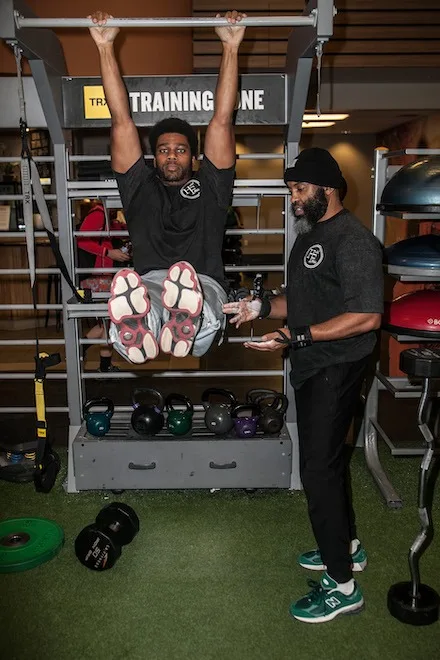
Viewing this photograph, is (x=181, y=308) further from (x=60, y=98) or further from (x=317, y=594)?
(x=60, y=98)

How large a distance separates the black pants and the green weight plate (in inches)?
50.8

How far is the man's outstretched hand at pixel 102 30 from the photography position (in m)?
2.60

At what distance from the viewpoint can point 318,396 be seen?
2.48 metres

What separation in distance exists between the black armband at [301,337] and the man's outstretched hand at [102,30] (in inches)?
58.7

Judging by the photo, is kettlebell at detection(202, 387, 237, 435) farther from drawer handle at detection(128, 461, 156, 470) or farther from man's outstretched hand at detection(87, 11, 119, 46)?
man's outstretched hand at detection(87, 11, 119, 46)

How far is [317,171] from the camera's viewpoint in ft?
8.18

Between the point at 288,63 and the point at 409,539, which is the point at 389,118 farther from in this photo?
the point at 409,539

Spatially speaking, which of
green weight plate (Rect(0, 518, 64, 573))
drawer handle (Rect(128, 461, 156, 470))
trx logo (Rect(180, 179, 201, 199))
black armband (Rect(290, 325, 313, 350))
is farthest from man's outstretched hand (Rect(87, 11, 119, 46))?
green weight plate (Rect(0, 518, 64, 573))

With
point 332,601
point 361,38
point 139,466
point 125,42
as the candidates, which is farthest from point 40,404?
point 361,38

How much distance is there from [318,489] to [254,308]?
80 centimetres

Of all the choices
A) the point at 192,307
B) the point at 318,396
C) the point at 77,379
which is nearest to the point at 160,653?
the point at 318,396

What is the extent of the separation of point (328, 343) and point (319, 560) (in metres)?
1.08

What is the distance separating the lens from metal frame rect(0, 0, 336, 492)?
263cm

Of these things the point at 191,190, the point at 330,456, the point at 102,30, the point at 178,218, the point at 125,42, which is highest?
the point at 125,42
